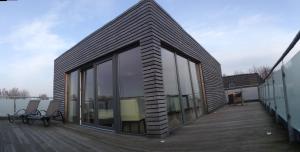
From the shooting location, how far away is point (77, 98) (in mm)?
8672

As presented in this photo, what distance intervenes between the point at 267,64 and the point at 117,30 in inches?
2361

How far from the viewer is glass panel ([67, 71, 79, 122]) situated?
8828mm

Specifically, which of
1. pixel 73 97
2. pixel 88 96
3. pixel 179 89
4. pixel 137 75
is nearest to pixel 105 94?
pixel 88 96

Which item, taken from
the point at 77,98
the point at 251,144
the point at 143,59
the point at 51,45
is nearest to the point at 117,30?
the point at 143,59

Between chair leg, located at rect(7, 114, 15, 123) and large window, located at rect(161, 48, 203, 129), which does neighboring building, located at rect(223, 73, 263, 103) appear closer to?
large window, located at rect(161, 48, 203, 129)

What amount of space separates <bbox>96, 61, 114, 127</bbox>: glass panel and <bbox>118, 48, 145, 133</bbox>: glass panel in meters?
0.51

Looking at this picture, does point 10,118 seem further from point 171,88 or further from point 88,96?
point 171,88

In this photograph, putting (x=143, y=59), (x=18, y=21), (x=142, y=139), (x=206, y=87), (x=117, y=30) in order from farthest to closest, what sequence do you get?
(x=206, y=87), (x=18, y=21), (x=117, y=30), (x=143, y=59), (x=142, y=139)

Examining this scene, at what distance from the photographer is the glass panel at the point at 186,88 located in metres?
7.34

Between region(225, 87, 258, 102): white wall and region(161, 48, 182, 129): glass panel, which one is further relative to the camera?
region(225, 87, 258, 102): white wall

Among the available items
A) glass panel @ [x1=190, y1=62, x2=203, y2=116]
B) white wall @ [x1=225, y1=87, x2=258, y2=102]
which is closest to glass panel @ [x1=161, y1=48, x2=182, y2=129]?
glass panel @ [x1=190, y1=62, x2=203, y2=116]

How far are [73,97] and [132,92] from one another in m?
4.05

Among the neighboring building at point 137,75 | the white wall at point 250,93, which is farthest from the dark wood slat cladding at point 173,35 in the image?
the white wall at point 250,93

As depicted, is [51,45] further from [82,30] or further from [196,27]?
[196,27]
